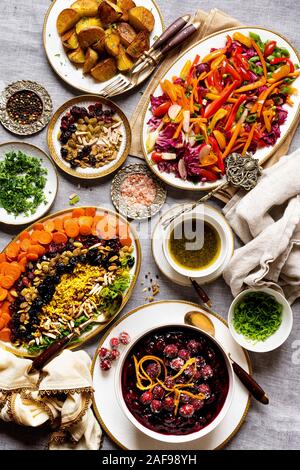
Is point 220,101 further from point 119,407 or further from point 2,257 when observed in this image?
point 119,407

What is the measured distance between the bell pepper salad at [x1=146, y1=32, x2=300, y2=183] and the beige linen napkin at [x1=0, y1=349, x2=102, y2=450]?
3.86 feet

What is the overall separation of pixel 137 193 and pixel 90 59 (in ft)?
2.47

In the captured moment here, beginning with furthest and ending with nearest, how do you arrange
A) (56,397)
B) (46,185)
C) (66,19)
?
1. (46,185)
2. (66,19)
3. (56,397)

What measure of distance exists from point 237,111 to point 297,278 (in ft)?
3.07

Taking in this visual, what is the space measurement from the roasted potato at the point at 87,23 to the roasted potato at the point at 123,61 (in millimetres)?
175

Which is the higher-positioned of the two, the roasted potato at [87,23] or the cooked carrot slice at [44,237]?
the roasted potato at [87,23]

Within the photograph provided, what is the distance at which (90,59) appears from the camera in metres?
3.08

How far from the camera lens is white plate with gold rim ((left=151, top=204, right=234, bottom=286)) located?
10.2ft

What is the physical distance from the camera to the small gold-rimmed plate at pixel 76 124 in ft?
10.4

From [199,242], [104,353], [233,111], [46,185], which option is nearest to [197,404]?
[104,353]

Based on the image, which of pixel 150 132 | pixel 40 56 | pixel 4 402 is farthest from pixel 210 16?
pixel 4 402

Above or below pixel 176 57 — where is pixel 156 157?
below

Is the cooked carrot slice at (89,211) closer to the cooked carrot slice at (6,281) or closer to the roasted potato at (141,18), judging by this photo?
the cooked carrot slice at (6,281)

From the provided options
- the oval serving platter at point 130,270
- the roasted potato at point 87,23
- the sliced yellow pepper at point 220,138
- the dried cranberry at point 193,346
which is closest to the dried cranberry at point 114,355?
the oval serving platter at point 130,270
